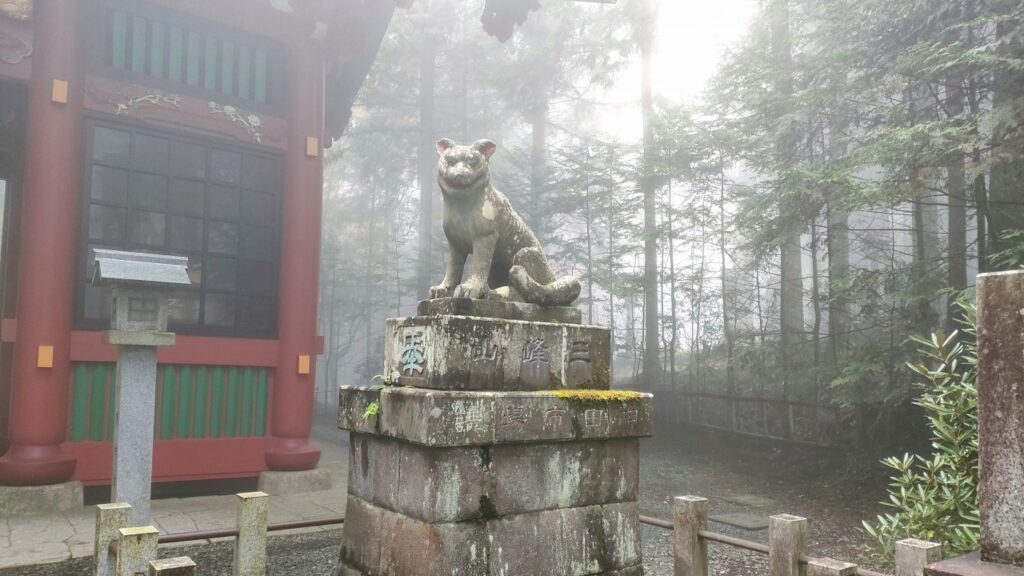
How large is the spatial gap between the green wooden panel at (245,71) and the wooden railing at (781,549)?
7485 mm

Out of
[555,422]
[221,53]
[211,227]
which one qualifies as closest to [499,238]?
[555,422]

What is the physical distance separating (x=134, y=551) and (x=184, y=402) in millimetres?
4836

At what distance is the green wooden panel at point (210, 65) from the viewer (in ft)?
28.1

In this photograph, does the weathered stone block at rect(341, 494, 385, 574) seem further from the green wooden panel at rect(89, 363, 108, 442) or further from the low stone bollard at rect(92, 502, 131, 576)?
the green wooden panel at rect(89, 363, 108, 442)

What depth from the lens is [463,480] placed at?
3529 mm

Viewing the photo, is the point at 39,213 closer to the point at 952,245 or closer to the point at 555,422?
the point at 555,422

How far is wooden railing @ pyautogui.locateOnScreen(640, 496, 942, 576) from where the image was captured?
326cm

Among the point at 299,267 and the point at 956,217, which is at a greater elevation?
the point at 956,217

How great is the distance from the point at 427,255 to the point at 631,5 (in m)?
8.77

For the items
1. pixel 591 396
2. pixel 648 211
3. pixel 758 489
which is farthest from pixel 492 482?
pixel 648 211

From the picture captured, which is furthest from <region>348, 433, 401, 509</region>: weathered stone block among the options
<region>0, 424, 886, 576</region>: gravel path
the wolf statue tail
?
<region>0, 424, 886, 576</region>: gravel path

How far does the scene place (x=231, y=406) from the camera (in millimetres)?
8344

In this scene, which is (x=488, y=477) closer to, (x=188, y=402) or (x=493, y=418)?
(x=493, y=418)

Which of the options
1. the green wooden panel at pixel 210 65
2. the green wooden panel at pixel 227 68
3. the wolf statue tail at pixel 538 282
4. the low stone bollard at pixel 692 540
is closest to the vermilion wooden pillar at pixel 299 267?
the green wooden panel at pixel 227 68
